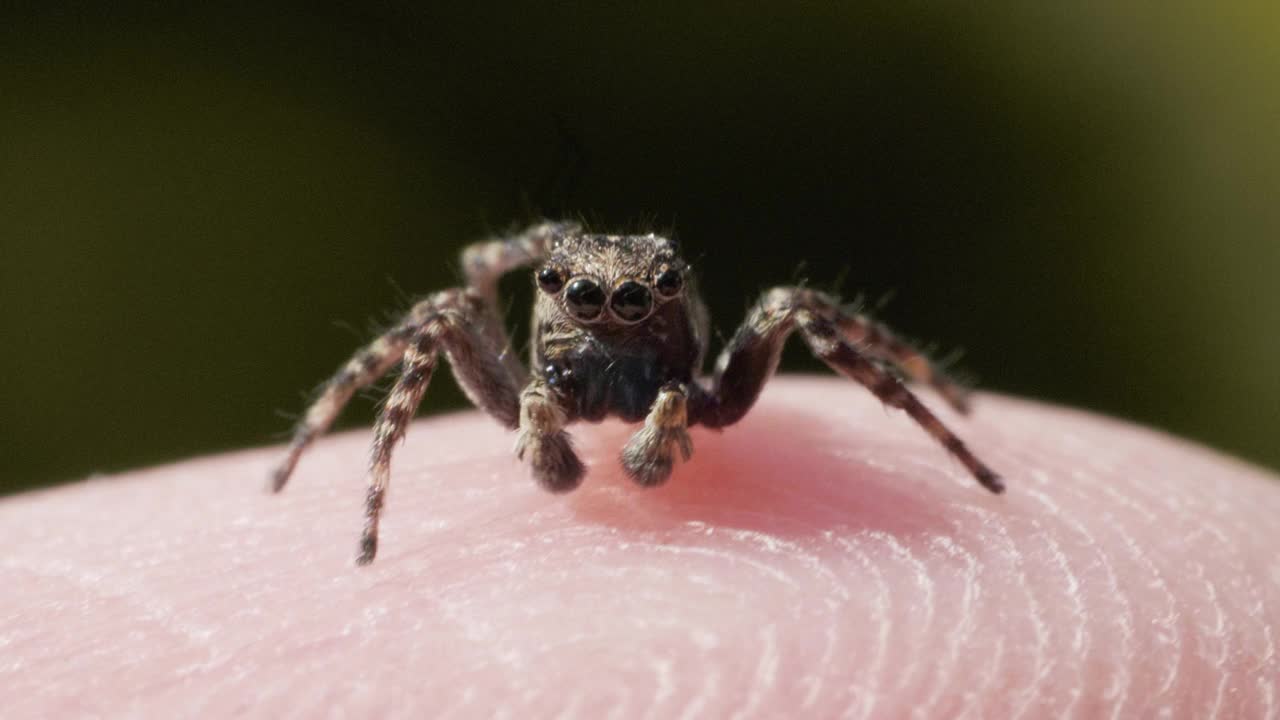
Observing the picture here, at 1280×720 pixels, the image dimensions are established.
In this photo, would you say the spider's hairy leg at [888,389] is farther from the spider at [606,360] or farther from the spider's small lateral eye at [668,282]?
the spider's small lateral eye at [668,282]

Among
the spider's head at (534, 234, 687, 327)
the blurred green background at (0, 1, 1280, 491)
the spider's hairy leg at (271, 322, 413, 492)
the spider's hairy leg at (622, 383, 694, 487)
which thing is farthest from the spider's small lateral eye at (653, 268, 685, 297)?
A: the blurred green background at (0, 1, 1280, 491)

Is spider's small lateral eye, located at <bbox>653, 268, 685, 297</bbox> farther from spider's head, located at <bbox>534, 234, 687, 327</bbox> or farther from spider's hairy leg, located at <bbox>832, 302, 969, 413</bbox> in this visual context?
spider's hairy leg, located at <bbox>832, 302, 969, 413</bbox>

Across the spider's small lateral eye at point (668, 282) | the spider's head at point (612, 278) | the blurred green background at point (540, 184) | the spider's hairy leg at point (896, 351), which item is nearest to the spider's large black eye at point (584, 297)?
the spider's head at point (612, 278)

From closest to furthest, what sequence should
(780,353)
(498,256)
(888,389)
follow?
(888,389) < (780,353) < (498,256)

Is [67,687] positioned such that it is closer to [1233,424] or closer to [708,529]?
[708,529]

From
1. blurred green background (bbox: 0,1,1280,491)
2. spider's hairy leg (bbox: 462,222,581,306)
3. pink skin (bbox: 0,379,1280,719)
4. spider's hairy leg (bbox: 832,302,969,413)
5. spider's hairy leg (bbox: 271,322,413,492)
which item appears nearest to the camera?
pink skin (bbox: 0,379,1280,719)

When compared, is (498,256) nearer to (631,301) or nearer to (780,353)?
(631,301)

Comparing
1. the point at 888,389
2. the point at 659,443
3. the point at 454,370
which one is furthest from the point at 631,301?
the point at 888,389
